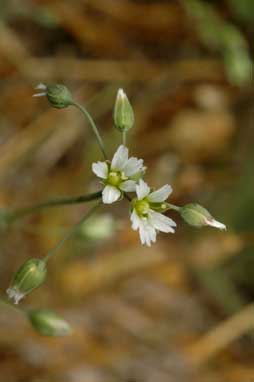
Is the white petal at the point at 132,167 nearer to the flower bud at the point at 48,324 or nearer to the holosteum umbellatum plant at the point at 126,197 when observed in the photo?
the holosteum umbellatum plant at the point at 126,197

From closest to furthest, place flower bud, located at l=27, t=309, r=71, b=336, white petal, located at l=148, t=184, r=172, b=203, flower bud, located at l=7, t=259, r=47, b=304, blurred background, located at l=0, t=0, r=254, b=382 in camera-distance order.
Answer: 1. white petal, located at l=148, t=184, r=172, b=203
2. flower bud, located at l=7, t=259, r=47, b=304
3. flower bud, located at l=27, t=309, r=71, b=336
4. blurred background, located at l=0, t=0, r=254, b=382

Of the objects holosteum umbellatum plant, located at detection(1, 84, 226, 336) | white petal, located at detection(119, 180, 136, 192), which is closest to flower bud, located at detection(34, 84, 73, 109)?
holosteum umbellatum plant, located at detection(1, 84, 226, 336)

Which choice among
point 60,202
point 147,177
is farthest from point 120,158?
point 147,177

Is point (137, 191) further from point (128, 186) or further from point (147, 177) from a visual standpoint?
point (147, 177)

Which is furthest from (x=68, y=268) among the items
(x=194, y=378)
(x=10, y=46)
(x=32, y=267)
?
(x=32, y=267)

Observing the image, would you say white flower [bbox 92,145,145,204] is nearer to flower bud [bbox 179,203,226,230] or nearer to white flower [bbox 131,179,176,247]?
white flower [bbox 131,179,176,247]

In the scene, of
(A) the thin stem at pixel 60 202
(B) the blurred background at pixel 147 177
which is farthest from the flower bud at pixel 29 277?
(B) the blurred background at pixel 147 177

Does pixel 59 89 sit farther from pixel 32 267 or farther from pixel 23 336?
pixel 23 336
